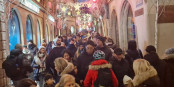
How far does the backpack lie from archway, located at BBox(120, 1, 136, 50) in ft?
34.0

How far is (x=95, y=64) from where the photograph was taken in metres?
4.14

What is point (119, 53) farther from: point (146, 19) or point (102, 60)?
point (146, 19)

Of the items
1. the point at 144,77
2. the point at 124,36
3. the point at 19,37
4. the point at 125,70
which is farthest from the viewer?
the point at 124,36

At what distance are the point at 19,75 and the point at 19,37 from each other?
Result: 8.31m

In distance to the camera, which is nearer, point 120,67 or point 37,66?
point 120,67

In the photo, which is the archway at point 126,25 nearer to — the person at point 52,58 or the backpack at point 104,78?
the person at point 52,58

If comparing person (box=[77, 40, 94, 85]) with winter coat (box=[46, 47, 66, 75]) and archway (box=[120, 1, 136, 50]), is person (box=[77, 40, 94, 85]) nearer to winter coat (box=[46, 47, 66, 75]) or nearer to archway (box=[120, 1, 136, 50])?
winter coat (box=[46, 47, 66, 75])

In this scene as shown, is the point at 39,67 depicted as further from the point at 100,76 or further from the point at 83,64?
the point at 100,76

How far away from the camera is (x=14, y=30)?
1262cm

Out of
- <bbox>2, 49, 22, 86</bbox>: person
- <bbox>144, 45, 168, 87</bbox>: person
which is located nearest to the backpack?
<bbox>144, 45, 168, 87</bbox>: person

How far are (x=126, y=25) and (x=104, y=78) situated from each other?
1160 centimetres

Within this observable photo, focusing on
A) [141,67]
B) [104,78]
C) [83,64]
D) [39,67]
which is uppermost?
[141,67]

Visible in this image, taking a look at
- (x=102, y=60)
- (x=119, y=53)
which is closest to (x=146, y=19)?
(x=119, y=53)

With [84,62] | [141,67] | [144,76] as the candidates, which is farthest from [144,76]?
[84,62]
